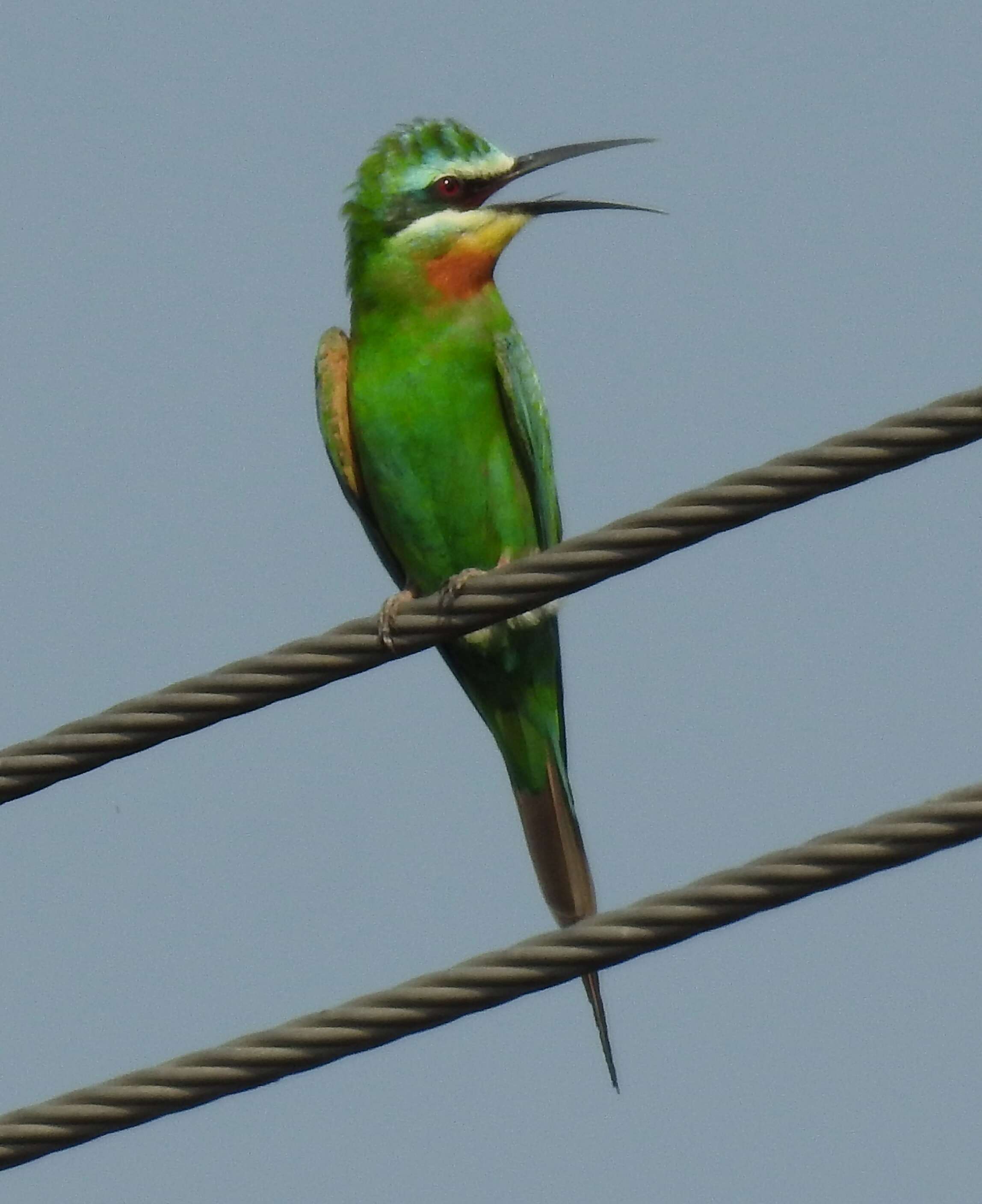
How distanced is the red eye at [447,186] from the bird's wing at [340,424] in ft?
2.11

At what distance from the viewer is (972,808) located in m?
3.41

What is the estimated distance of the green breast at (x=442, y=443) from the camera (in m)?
6.86

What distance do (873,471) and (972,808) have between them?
0.77m

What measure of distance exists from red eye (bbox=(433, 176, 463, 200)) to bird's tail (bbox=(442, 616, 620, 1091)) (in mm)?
1673

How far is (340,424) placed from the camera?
279 inches


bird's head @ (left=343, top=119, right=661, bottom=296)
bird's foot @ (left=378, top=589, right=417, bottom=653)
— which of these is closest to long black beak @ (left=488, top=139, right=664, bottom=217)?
bird's head @ (left=343, top=119, right=661, bottom=296)

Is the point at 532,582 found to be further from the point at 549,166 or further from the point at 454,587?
the point at 549,166

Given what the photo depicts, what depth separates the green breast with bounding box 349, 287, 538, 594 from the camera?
6855mm

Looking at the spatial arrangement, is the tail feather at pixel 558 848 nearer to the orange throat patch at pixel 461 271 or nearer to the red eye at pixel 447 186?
the orange throat patch at pixel 461 271

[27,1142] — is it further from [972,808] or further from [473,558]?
[473,558]

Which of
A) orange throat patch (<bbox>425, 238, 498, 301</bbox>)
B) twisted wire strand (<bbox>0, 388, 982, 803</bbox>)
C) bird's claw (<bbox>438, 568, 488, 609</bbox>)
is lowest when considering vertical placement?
twisted wire strand (<bbox>0, 388, 982, 803</bbox>)

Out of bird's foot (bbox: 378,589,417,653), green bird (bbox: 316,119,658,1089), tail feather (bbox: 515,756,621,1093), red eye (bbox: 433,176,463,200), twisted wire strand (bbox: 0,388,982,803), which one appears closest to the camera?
twisted wire strand (bbox: 0,388,982,803)

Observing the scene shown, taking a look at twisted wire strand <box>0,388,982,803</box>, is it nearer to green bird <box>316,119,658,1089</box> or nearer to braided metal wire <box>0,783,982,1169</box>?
braided metal wire <box>0,783,982,1169</box>

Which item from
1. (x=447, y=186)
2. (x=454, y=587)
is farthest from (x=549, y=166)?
(x=454, y=587)
